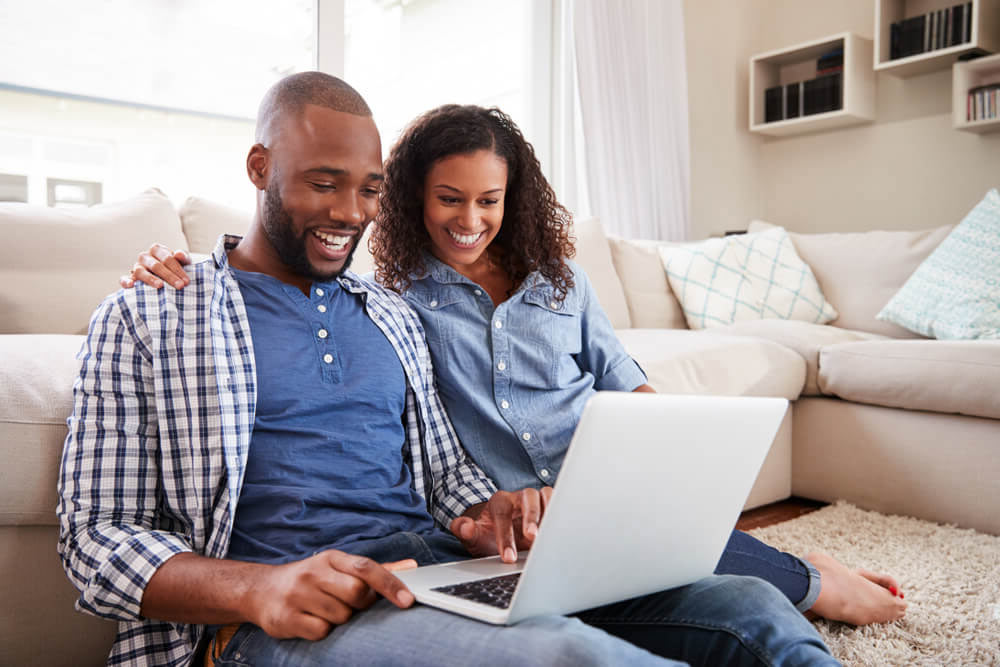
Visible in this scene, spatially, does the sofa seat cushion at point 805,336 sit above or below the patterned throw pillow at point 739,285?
below

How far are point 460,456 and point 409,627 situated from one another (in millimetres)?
489

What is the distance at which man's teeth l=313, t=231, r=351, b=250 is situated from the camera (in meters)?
1.04

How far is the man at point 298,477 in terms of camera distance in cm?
69

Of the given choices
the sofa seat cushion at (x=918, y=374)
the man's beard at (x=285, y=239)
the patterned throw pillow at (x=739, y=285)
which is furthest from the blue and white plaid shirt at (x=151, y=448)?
the patterned throw pillow at (x=739, y=285)

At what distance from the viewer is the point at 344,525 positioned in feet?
2.95

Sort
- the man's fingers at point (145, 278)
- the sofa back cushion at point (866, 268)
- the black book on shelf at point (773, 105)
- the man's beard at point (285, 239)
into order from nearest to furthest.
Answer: the man's fingers at point (145, 278), the man's beard at point (285, 239), the sofa back cushion at point (866, 268), the black book on shelf at point (773, 105)

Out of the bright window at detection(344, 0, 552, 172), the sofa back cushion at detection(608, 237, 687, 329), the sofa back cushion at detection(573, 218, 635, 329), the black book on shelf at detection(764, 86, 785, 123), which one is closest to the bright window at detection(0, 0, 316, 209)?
the bright window at detection(344, 0, 552, 172)

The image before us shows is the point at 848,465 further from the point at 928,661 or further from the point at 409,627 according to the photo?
the point at 409,627

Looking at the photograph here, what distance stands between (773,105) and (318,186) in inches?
136

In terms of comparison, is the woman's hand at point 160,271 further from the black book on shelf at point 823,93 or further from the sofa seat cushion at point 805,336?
the black book on shelf at point 823,93

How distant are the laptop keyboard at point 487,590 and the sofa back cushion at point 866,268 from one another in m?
2.34

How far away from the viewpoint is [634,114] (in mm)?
3553

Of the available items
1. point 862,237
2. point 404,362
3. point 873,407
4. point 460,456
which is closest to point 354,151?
point 404,362

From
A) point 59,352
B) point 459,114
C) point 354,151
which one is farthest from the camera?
point 459,114
